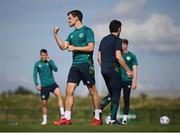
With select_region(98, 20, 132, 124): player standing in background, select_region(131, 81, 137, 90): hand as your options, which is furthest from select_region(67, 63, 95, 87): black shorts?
select_region(131, 81, 137, 90): hand

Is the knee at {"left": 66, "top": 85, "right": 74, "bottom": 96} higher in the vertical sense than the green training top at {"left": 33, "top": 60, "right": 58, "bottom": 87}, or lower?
lower

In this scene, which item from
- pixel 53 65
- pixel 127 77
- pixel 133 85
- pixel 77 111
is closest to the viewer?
pixel 133 85

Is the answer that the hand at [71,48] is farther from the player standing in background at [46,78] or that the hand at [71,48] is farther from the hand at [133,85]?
the player standing in background at [46,78]

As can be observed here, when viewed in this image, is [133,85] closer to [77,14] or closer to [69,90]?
[69,90]

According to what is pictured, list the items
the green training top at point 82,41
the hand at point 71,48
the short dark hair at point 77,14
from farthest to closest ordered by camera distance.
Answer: the short dark hair at point 77,14
the green training top at point 82,41
the hand at point 71,48

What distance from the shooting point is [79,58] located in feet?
44.4

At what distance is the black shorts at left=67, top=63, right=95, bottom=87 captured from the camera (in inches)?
534

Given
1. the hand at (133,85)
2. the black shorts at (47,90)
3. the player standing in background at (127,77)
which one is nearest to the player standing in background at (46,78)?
the black shorts at (47,90)

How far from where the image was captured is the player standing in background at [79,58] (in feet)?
44.2

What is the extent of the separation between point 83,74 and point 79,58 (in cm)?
35

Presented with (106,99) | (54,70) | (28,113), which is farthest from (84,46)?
(28,113)

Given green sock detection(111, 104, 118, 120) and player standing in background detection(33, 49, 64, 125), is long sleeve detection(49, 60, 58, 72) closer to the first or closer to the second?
player standing in background detection(33, 49, 64, 125)

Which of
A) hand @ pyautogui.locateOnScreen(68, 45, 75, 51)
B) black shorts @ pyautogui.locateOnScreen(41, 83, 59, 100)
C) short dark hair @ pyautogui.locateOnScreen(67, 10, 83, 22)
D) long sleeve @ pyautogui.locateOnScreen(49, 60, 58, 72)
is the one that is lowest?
black shorts @ pyautogui.locateOnScreen(41, 83, 59, 100)

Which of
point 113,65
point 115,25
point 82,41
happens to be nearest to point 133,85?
point 113,65
